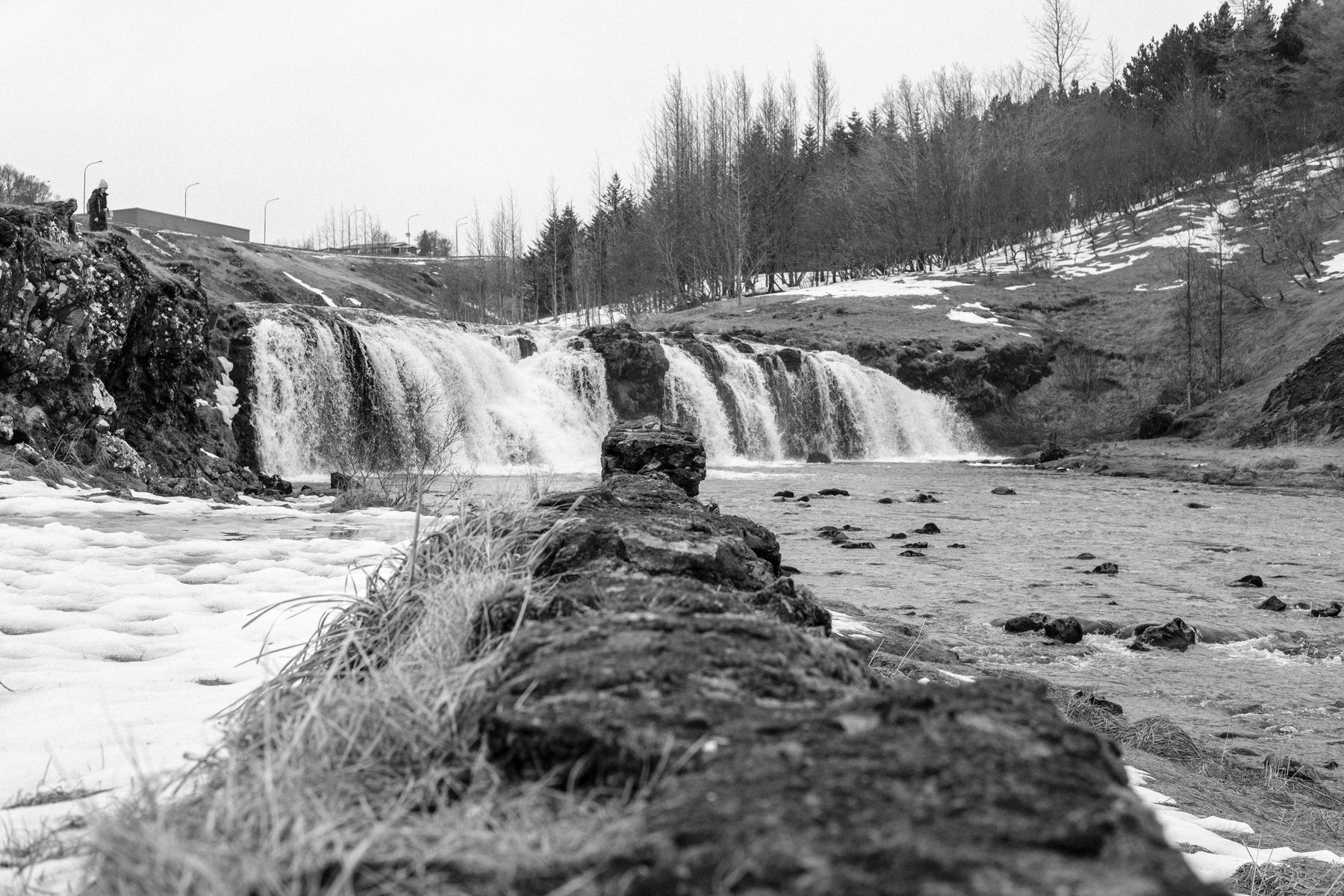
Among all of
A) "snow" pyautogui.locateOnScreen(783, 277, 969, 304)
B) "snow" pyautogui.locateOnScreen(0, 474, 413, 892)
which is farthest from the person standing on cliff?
"snow" pyautogui.locateOnScreen(783, 277, 969, 304)

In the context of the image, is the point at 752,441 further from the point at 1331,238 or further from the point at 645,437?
the point at 1331,238

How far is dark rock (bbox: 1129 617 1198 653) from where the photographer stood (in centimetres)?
694

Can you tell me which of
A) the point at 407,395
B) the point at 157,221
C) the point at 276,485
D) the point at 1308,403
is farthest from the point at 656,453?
the point at 157,221

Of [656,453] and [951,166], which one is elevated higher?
[951,166]

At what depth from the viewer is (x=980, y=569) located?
9.98 m

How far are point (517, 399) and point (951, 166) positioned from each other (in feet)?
110

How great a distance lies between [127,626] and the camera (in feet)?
13.5

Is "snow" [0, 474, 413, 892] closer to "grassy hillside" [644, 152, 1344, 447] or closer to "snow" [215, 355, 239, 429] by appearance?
"snow" [215, 355, 239, 429]

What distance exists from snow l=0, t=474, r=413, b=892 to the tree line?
129 feet

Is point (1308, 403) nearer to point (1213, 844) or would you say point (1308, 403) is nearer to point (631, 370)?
point (631, 370)

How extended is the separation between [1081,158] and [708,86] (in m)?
20.8

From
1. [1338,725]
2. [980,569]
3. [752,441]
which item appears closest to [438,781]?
[1338,725]

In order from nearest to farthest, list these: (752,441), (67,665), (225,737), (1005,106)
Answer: (225,737) < (67,665) < (752,441) < (1005,106)

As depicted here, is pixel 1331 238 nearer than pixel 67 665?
No
